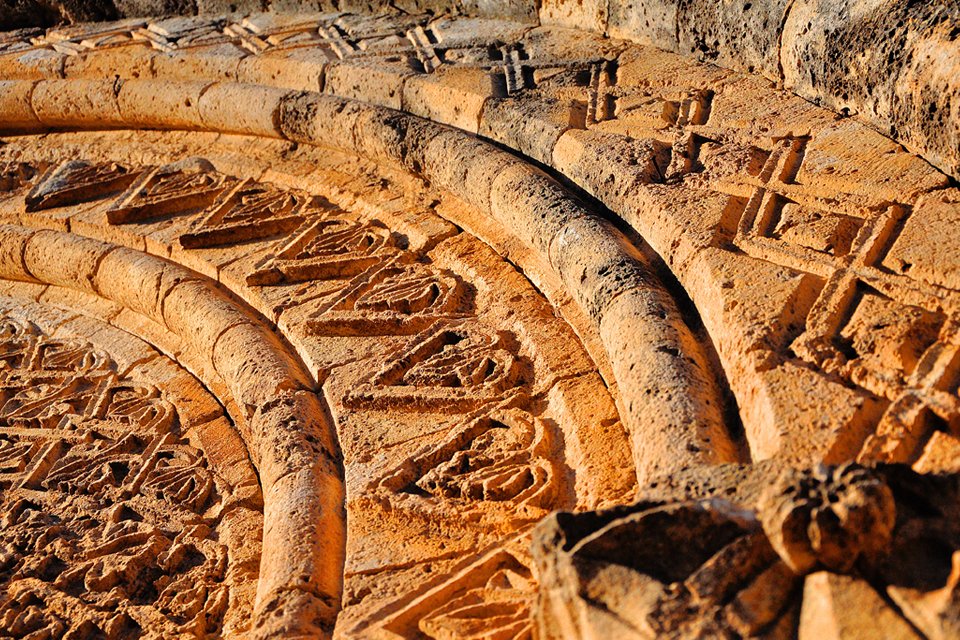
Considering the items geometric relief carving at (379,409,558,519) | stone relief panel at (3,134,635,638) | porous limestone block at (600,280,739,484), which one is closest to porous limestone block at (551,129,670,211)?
stone relief panel at (3,134,635,638)

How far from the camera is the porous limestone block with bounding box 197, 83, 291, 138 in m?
5.67

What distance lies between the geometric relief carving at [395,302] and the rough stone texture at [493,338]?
1 centimetres

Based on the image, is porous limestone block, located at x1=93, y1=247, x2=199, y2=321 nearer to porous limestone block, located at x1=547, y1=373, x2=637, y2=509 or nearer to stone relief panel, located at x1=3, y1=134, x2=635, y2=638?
stone relief panel, located at x1=3, y1=134, x2=635, y2=638

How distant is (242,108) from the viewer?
19.0 feet

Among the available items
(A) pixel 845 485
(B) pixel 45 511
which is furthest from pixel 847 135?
(B) pixel 45 511

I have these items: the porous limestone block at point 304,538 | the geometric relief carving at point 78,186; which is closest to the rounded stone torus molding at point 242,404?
the porous limestone block at point 304,538

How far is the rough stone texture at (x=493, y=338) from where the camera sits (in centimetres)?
214

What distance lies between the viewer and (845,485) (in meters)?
2.04

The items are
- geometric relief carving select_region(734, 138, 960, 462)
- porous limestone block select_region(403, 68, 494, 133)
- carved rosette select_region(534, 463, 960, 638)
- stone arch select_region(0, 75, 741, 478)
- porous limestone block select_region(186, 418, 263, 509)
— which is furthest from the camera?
porous limestone block select_region(403, 68, 494, 133)

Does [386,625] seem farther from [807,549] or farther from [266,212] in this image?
[266,212]

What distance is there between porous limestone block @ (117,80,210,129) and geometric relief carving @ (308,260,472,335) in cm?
223

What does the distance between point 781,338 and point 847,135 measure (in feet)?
4.00

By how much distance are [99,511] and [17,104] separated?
3805 mm

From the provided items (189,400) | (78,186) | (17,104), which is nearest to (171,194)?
(78,186)
